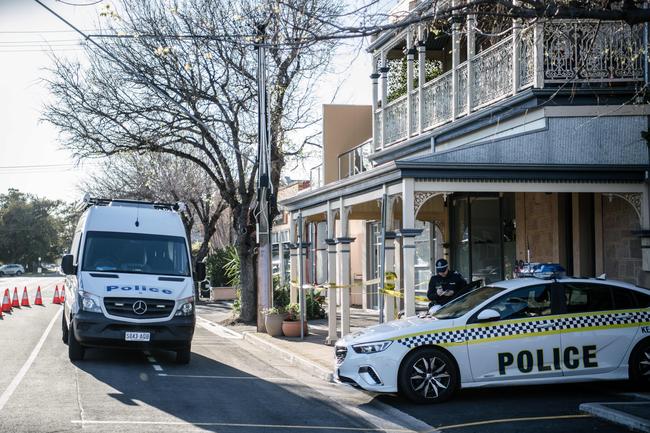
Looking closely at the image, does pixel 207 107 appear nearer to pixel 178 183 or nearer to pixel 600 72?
pixel 600 72

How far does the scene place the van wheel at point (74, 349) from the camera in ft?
48.3

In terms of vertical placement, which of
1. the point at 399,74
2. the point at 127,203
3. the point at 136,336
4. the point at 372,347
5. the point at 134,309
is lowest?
the point at 136,336

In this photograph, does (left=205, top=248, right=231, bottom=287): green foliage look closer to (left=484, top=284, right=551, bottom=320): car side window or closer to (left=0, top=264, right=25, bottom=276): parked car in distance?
(left=484, top=284, right=551, bottom=320): car side window

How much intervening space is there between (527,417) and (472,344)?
51.7 inches

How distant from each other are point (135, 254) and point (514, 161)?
6748 millimetres

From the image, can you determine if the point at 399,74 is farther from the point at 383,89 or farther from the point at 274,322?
the point at 274,322

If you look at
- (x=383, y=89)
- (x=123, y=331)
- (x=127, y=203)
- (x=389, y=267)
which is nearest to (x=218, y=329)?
(x=383, y=89)

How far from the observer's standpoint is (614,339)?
1125 cm

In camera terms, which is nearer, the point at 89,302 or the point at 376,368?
the point at 376,368

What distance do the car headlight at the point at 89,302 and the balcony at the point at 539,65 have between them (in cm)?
777

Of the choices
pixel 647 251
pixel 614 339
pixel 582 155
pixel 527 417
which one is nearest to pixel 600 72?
pixel 582 155

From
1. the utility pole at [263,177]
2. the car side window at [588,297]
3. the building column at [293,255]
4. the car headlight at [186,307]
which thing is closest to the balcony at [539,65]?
the car side window at [588,297]

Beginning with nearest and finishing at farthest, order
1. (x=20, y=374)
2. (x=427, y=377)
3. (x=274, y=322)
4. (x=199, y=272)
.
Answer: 1. (x=427, y=377)
2. (x=20, y=374)
3. (x=199, y=272)
4. (x=274, y=322)

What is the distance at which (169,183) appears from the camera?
3862 cm
